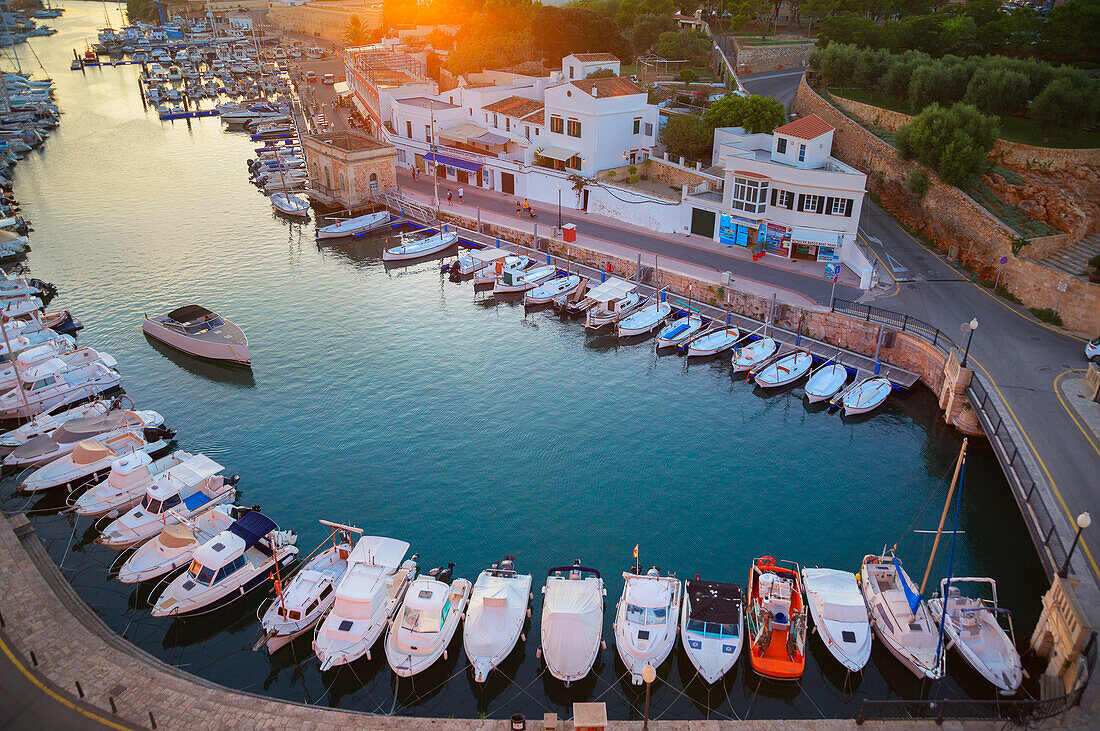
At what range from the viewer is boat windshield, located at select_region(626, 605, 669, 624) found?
21.4 m

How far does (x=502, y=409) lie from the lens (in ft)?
111

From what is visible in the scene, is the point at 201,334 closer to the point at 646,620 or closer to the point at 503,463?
the point at 503,463

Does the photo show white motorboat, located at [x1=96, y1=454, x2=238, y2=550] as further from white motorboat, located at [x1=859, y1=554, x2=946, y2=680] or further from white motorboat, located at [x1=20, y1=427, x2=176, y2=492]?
white motorboat, located at [x1=859, y1=554, x2=946, y2=680]

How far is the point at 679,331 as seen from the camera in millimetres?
40125

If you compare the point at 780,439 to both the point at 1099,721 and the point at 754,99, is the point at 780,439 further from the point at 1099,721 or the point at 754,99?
the point at 754,99

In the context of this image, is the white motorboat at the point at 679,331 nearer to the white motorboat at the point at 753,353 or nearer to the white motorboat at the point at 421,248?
the white motorboat at the point at 753,353

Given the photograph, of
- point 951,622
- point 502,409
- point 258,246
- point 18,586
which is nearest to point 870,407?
point 951,622

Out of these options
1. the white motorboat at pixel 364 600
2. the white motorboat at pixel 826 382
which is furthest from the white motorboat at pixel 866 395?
the white motorboat at pixel 364 600

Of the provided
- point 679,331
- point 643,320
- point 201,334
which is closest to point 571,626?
point 679,331

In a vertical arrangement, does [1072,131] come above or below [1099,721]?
above

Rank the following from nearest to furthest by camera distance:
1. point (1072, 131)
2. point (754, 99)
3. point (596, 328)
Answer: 1. point (596, 328)
2. point (1072, 131)
3. point (754, 99)

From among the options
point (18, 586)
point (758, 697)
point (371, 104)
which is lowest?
point (758, 697)

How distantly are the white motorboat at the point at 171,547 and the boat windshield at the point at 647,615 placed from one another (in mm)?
13892

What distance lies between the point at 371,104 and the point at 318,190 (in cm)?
2046
